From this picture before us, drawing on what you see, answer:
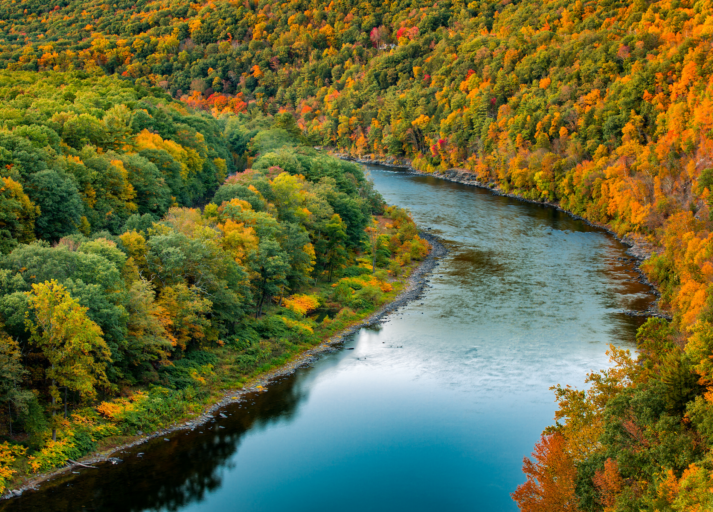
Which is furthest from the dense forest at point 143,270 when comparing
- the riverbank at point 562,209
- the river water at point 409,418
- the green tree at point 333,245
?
the riverbank at point 562,209

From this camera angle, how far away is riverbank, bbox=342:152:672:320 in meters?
55.1

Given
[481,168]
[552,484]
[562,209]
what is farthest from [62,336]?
[481,168]

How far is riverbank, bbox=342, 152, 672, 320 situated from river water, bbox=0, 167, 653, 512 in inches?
62.3

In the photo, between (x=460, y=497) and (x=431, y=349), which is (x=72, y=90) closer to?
(x=431, y=349)

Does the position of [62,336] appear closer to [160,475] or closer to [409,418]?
[160,475]

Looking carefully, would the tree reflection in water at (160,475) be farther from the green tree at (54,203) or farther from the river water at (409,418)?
the green tree at (54,203)

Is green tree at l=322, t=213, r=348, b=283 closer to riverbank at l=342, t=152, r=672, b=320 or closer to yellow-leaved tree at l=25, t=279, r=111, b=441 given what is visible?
riverbank at l=342, t=152, r=672, b=320

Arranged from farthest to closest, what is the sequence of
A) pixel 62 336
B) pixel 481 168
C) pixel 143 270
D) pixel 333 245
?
pixel 481 168, pixel 333 245, pixel 143 270, pixel 62 336

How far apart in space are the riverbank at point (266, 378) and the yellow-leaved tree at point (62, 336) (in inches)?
96.0

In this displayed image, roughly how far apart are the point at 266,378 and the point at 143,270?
11382 millimetres

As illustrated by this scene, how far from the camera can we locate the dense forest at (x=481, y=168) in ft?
84.9

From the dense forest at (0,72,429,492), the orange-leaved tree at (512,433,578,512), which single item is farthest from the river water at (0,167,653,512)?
the orange-leaved tree at (512,433,578,512)

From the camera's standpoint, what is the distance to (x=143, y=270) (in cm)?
4175

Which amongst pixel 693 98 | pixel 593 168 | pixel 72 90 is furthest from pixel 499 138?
pixel 72 90
